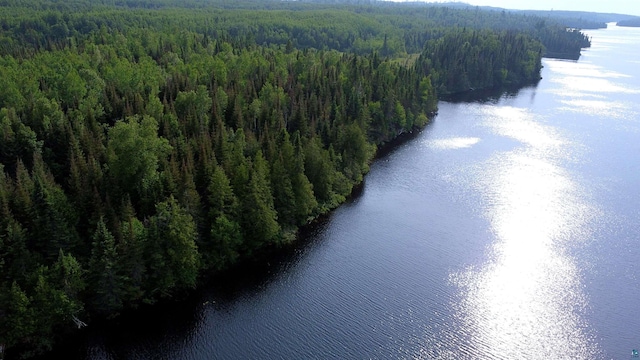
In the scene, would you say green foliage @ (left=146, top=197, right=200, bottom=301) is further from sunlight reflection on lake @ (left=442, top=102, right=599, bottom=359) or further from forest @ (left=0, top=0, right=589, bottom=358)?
sunlight reflection on lake @ (left=442, top=102, right=599, bottom=359)

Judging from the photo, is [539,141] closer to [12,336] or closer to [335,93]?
[335,93]

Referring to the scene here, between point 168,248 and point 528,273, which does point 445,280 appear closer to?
point 528,273

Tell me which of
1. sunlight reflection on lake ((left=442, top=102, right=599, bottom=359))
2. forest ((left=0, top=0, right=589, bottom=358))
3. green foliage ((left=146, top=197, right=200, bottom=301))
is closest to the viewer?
forest ((left=0, top=0, right=589, bottom=358))

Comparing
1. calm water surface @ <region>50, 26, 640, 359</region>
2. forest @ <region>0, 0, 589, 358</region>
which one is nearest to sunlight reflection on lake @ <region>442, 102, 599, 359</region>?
calm water surface @ <region>50, 26, 640, 359</region>

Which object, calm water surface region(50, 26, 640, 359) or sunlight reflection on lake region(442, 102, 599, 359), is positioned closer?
calm water surface region(50, 26, 640, 359)

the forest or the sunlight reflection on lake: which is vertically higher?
the forest

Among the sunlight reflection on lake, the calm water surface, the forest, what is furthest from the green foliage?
the sunlight reflection on lake

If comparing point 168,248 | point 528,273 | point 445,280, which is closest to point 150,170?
point 168,248

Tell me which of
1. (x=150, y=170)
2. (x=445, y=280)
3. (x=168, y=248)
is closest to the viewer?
(x=168, y=248)

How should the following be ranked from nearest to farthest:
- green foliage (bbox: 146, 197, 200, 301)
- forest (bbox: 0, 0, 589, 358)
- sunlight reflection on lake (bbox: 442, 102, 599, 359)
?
forest (bbox: 0, 0, 589, 358) < sunlight reflection on lake (bbox: 442, 102, 599, 359) < green foliage (bbox: 146, 197, 200, 301)
